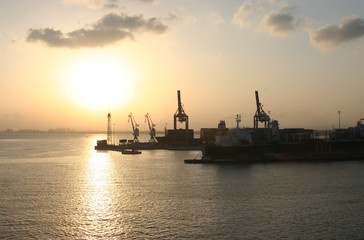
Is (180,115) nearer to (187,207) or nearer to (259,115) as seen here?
(259,115)

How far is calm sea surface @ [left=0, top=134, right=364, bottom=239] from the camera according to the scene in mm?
25906

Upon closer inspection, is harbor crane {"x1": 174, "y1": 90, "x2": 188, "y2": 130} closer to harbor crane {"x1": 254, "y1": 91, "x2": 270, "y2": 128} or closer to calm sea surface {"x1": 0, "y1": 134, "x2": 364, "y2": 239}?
harbor crane {"x1": 254, "y1": 91, "x2": 270, "y2": 128}

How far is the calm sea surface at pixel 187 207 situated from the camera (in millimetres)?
25906

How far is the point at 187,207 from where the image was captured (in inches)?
1303

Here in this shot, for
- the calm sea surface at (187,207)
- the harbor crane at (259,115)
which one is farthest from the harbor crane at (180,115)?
the calm sea surface at (187,207)

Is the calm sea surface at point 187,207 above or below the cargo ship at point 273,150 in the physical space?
below

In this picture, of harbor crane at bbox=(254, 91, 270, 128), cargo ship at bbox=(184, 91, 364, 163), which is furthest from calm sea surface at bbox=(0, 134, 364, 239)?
harbor crane at bbox=(254, 91, 270, 128)

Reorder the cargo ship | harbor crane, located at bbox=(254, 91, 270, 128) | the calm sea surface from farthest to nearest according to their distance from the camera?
harbor crane, located at bbox=(254, 91, 270, 128) < the cargo ship < the calm sea surface

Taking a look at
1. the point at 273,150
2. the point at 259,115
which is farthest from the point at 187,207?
the point at 259,115

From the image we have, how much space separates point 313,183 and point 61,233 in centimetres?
3352

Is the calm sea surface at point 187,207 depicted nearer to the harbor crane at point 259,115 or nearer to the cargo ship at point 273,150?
the cargo ship at point 273,150

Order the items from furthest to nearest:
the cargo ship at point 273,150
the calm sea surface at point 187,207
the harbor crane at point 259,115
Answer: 1. the harbor crane at point 259,115
2. the cargo ship at point 273,150
3. the calm sea surface at point 187,207

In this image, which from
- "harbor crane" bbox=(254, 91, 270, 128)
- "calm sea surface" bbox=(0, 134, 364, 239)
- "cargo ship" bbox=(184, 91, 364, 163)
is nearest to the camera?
"calm sea surface" bbox=(0, 134, 364, 239)

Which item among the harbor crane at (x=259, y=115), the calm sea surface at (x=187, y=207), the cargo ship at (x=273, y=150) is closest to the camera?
the calm sea surface at (x=187, y=207)
